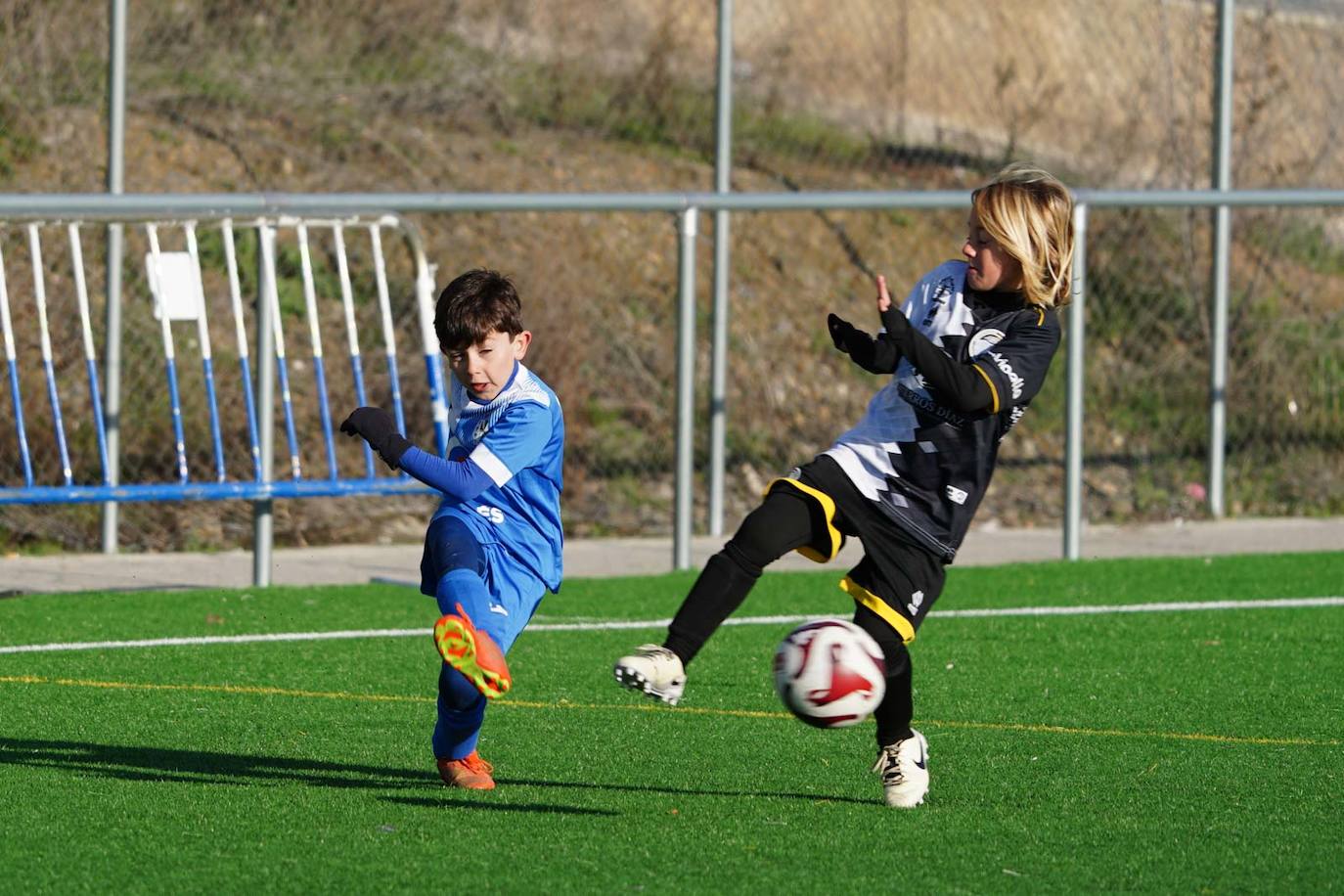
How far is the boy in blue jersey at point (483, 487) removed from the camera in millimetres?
4906

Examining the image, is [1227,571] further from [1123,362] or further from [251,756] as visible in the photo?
[251,756]

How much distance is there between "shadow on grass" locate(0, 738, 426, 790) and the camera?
17.0 feet

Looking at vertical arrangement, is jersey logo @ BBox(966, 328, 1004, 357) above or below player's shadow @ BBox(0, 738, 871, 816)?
above

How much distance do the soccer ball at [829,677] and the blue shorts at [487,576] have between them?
73cm

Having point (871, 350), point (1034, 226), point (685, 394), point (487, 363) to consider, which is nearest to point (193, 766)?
point (487, 363)

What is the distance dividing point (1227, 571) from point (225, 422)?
5.01m

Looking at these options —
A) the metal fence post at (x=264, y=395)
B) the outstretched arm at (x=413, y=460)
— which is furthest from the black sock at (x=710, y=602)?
the metal fence post at (x=264, y=395)

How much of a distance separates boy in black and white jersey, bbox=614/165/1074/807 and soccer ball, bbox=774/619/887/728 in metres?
0.21

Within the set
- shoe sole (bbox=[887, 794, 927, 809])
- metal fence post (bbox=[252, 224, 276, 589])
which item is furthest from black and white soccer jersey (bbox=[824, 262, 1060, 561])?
metal fence post (bbox=[252, 224, 276, 589])

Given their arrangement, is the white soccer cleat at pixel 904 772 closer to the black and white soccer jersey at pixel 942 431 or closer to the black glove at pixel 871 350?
the black and white soccer jersey at pixel 942 431

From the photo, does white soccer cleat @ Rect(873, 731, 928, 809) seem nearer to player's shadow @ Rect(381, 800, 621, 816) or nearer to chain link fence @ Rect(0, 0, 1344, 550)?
player's shadow @ Rect(381, 800, 621, 816)

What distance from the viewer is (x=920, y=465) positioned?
4.89m

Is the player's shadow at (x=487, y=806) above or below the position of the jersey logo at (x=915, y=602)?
below

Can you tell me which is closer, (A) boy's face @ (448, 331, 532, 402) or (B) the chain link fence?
(A) boy's face @ (448, 331, 532, 402)
